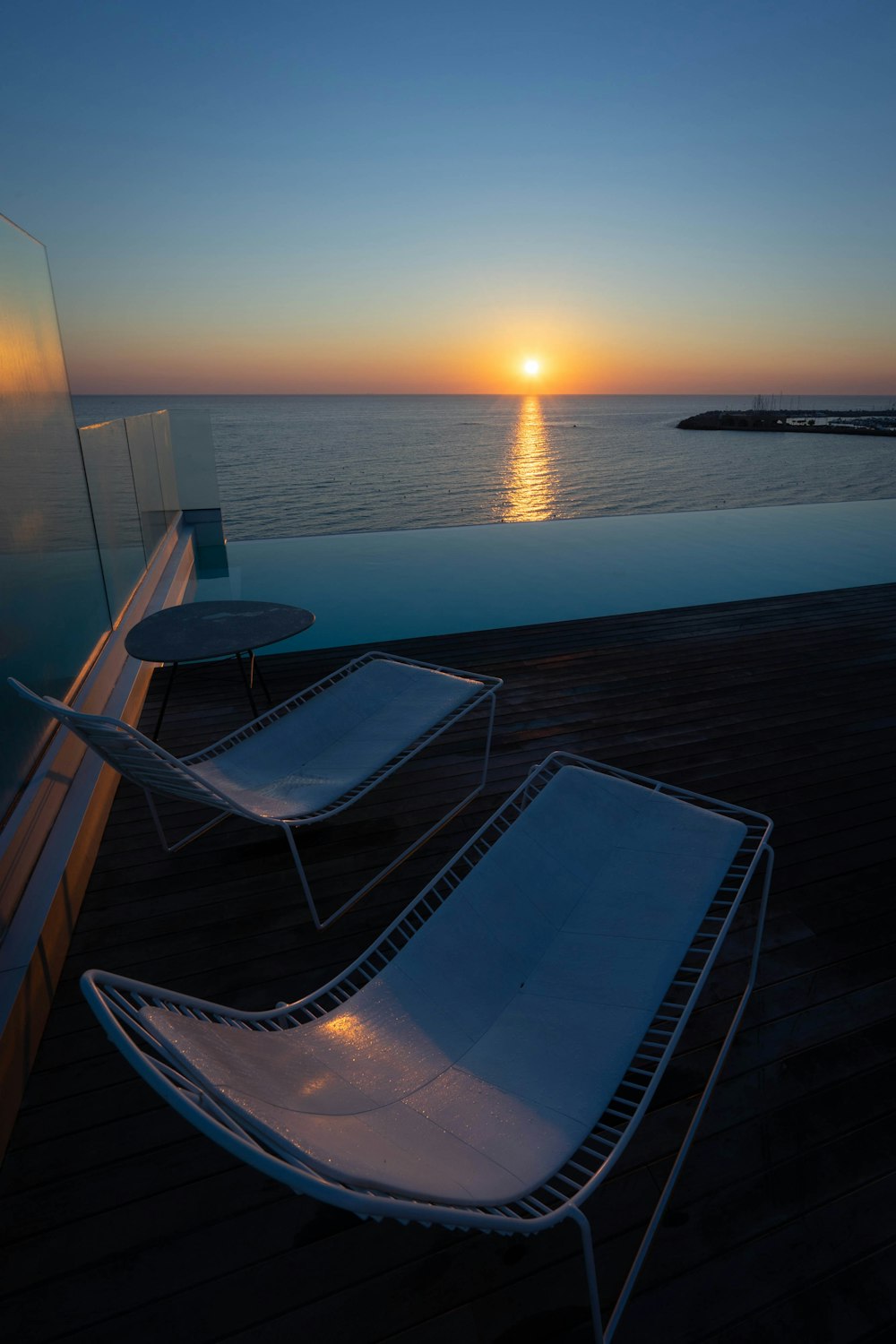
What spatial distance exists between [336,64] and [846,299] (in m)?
21.5

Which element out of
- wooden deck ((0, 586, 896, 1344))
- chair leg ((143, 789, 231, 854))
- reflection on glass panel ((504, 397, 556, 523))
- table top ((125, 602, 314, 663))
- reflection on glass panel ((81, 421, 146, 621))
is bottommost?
reflection on glass panel ((504, 397, 556, 523))

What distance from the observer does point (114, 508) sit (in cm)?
406

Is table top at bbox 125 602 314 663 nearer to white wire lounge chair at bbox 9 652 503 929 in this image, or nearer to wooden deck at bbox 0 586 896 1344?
white wire lounge chair at bbox 9 652 503 929

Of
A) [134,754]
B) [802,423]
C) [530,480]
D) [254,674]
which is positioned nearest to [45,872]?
[134,754]

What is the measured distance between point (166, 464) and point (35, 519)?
4.41m

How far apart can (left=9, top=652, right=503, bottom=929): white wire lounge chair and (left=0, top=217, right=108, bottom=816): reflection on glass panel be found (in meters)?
0.22

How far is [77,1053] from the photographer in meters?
1.53

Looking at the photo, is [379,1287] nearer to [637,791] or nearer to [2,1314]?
[2,1314]

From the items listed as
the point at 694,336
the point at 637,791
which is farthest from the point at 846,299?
the point at 637,791

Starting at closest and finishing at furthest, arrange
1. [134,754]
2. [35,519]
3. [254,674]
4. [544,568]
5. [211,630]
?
[134,754]
[35,519]
[211,630]
[254,674]
[544,568]

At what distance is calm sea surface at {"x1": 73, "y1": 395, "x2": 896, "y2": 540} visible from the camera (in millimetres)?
21297

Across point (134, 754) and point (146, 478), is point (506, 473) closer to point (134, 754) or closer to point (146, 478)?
point (146, 478)

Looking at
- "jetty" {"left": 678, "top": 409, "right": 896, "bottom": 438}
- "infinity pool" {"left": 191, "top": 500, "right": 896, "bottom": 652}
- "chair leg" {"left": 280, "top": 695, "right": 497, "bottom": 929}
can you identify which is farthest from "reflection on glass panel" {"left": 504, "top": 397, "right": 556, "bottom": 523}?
"jetty" {"left": 678, "top": 409, "right": 896, "bottom": 438}

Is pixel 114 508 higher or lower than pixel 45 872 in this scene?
higher
